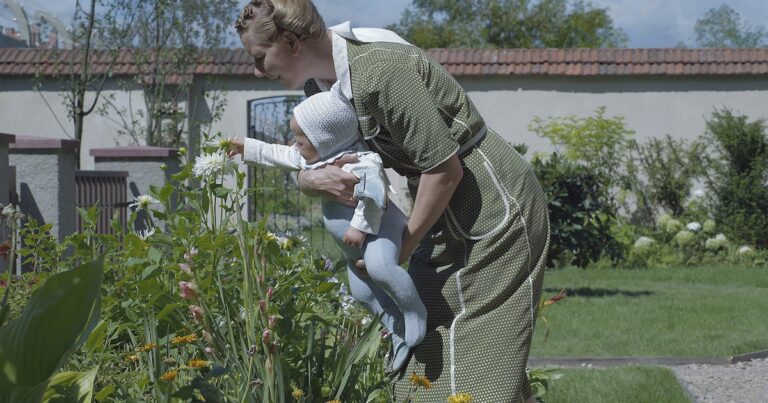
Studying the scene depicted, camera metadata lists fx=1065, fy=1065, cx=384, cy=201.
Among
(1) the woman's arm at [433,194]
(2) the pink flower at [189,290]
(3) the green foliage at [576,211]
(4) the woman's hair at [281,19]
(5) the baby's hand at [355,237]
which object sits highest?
(4) the woman's hair at [281,19]

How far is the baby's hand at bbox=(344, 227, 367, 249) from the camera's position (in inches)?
95.6

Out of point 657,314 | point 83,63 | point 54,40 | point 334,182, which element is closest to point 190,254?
point 334,182

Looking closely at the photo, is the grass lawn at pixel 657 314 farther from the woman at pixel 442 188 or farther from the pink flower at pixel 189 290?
the pink flower at pixel 189 290

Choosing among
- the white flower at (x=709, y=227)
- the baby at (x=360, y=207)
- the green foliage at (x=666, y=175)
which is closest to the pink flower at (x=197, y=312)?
the baby at (x=360, y=207)

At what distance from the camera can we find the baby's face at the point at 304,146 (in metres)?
2.46

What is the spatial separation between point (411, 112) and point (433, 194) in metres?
0.20

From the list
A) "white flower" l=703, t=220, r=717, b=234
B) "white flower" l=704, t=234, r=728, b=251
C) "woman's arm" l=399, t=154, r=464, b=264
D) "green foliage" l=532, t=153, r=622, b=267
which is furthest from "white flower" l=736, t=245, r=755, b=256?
"woman's arm" l=399, t=154, r=464, b=264

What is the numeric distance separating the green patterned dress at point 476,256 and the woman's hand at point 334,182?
0.42 ft

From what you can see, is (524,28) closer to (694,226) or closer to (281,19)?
(694,226)

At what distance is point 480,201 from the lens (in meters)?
2.54

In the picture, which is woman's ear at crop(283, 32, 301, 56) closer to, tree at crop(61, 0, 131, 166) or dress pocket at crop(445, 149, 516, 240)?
dress pocket at crop(445, 149, 516, 240)

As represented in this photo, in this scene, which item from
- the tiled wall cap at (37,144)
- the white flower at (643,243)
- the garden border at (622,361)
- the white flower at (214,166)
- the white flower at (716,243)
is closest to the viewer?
the white flower at (214,166)

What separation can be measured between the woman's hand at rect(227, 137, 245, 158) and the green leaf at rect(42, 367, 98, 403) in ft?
2.43

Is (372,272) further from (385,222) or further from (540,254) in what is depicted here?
(540,254)
